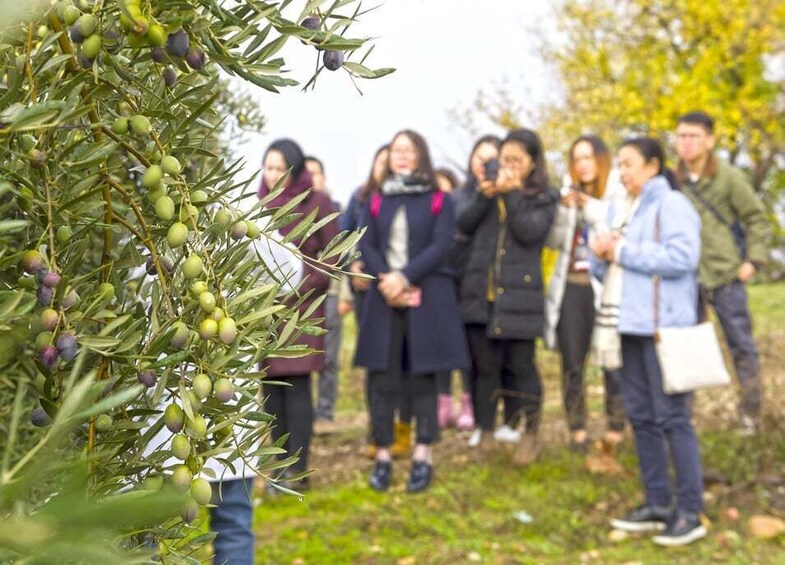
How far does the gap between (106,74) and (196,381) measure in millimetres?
363

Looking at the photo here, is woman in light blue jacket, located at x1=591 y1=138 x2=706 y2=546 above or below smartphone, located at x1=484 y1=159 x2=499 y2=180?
below

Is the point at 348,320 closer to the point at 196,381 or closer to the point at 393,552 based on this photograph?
the point at 393,552

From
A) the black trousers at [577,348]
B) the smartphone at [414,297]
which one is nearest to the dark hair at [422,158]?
the smartphone at [414,297]

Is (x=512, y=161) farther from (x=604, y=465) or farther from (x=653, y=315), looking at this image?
(x=604, y=465)

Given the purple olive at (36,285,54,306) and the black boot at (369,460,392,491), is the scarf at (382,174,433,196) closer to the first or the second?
the black boot at (369,460,392,491)

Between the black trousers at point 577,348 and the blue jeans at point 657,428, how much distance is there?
138 cm

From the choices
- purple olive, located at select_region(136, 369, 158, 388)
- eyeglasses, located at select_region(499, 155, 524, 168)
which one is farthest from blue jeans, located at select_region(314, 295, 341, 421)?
purple olive, located at select_region(136, 369, 158, 388)

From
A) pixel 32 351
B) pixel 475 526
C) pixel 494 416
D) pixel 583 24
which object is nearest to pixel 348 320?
pixel 583 24

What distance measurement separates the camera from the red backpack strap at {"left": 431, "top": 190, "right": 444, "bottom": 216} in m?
6.70

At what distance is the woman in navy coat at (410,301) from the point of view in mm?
6680

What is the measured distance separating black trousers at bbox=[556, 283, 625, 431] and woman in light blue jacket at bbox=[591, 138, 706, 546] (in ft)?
4.33

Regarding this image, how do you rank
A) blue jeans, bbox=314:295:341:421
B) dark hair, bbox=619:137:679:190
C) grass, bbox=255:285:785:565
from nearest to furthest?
grass, bbox=255:285:785:565
dark hair, bbox=619:137:679:190
blue jeans, bbox=314:295:341:421

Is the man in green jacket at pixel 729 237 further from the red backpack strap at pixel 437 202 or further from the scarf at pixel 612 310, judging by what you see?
the red backpack strap at pixel 437 202

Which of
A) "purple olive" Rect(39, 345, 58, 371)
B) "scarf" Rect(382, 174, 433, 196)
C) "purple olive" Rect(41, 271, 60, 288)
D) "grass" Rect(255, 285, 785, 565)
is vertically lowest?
"grass" Rect(255, 285, 785, 565)
